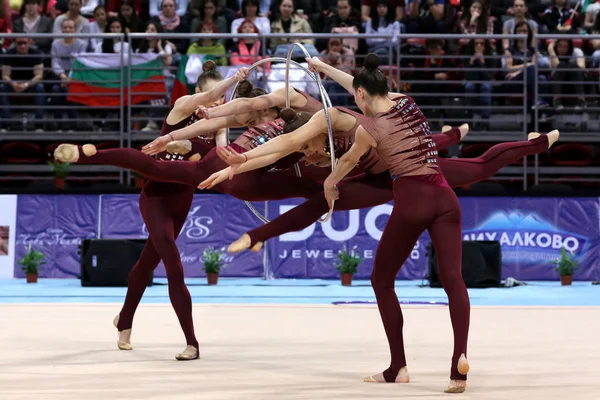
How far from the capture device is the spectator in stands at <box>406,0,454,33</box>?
51.1 feet

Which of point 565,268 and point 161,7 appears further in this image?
point 161,7

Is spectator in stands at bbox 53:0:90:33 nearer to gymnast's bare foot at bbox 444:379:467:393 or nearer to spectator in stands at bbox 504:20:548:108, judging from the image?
spectator in stands at bbox 504:20:548:108

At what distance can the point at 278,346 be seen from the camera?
784 centimetres

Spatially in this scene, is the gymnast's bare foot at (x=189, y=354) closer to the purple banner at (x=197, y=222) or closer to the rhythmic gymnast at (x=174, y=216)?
the rhythmic gymnast at (x=174, y=216)

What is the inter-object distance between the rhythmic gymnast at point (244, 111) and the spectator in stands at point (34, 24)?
29.9ft

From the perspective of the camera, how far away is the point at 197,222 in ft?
45.3

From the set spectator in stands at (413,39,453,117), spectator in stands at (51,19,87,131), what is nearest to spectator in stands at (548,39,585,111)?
spectator in stands at (413,39,453,117)

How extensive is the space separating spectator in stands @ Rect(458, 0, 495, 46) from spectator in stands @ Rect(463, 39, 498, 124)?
0.86 ft

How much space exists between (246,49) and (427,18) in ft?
9.85

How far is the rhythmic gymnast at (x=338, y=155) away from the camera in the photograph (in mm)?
5902

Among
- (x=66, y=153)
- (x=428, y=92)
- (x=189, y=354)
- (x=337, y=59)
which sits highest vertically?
(x=337, y=59)

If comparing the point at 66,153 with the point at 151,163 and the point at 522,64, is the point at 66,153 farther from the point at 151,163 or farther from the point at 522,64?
the point at 522,64

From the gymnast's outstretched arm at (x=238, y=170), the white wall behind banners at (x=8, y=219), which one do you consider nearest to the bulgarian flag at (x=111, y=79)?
the white wall behind banners at (x=8, y=219)

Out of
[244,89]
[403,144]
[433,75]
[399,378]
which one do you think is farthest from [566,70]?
[399,378]
